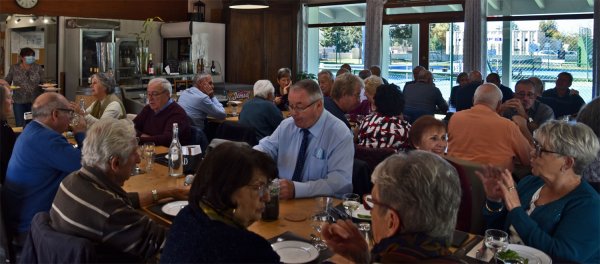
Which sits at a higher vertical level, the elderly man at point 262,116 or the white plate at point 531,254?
the elderly man at point 262,116

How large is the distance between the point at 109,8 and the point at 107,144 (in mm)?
8439

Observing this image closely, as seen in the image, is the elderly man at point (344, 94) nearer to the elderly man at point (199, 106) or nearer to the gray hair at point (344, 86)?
the gray hair at point (344, 86)

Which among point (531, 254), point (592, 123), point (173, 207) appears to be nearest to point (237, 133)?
point (173, 207)

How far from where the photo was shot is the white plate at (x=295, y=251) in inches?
74.2

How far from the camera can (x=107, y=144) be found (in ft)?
6.88

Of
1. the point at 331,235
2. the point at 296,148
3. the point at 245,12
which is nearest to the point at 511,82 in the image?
the point at 245,12

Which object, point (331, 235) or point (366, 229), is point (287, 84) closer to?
point (366, 229)

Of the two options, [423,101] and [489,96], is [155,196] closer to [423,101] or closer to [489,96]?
[489,96]

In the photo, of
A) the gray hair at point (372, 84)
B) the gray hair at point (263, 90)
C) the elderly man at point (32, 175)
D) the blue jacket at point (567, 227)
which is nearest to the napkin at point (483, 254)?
the blue jacket at point (567, 227)

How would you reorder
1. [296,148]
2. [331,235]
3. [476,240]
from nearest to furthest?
[331,235] < [476,240] < [296,148]

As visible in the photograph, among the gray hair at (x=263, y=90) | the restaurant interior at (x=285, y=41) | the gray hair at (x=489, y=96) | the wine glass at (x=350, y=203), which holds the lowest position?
the wine glass at (x=350, y=203)

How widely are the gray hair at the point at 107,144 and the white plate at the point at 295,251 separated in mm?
736

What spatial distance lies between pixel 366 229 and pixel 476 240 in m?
0.44

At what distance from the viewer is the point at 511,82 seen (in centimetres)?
853
